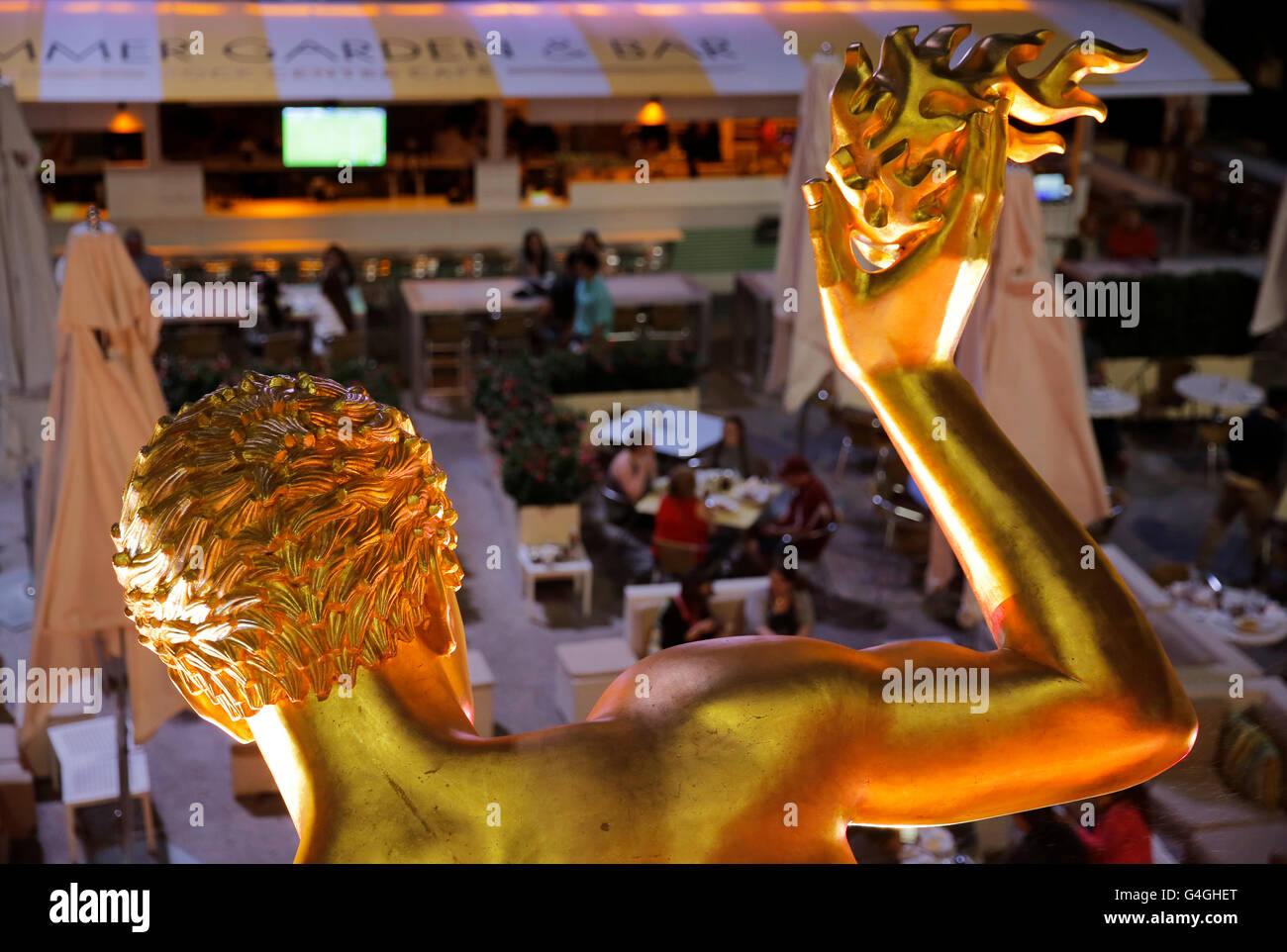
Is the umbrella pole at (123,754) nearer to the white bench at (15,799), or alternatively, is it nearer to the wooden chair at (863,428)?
the white bench at (15,799)

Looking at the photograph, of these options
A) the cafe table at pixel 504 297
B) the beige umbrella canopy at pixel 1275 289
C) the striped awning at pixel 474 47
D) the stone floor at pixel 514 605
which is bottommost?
the stone floor at pixel 514 605

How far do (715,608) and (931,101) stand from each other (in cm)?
844

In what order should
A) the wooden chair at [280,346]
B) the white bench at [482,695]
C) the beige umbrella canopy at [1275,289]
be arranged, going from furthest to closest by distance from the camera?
the wooden chair at [280,346] < the beige umbrella canopy at [1275,289] < the white bench at [482,695]

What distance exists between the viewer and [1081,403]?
8.93 meters

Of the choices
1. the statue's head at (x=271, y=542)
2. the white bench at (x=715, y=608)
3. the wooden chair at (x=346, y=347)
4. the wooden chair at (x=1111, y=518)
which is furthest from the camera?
the wooden chair at (x=346, y=347)

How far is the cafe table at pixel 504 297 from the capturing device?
1599 centimetres

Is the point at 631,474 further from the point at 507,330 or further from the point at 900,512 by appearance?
the point at 507,330

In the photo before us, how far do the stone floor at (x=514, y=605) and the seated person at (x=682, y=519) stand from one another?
2.60 feet

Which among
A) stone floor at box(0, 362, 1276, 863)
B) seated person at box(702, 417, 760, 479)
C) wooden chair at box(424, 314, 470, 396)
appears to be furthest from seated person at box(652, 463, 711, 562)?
wooden chair at box(424, 314, 470, 396)

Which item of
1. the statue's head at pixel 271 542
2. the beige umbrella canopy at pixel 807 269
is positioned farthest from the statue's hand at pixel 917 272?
the beige umbrella canopy at pixel 807 269
